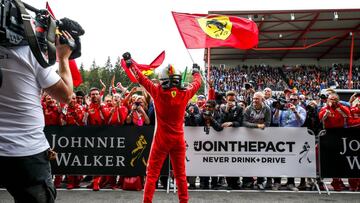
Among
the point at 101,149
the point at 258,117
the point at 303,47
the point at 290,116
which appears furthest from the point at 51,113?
the point at 303,47

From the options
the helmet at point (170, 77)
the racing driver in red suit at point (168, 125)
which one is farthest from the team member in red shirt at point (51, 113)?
the helmet at point (170, 77)

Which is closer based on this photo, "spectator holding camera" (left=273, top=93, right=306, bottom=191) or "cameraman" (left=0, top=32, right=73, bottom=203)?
"cameraman" (left=0, top=32, right=73, bottom=203)

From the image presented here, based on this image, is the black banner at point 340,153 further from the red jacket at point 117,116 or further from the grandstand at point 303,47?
the grandstand at point 303,47

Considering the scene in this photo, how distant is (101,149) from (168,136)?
2705 millimetres

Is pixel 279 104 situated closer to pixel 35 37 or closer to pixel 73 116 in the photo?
pixel 73 116

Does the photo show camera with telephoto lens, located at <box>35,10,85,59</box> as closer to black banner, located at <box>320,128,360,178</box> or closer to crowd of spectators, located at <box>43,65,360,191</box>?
crowd of spectators, located at <box>43,65,360,191</box>

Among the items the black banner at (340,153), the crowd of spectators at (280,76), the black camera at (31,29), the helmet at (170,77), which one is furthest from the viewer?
the crowd of spectators at (280,76)

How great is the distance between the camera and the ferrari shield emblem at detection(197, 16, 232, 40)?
8.73 meters

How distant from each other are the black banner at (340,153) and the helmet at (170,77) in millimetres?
3744

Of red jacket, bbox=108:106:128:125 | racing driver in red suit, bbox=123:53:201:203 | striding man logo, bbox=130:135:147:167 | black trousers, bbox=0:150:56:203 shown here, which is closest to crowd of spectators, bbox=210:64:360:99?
red jacket, bbox=108:106:128:125

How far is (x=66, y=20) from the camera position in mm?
1944

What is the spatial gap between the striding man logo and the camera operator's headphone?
5306 mm

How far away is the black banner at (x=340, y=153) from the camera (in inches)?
268

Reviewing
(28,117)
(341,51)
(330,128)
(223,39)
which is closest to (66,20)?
(28,117)
